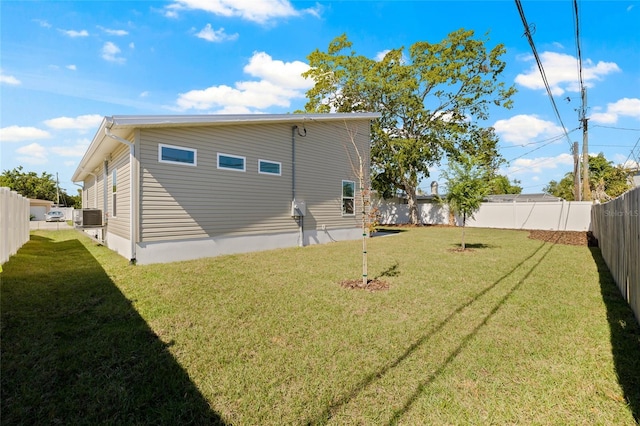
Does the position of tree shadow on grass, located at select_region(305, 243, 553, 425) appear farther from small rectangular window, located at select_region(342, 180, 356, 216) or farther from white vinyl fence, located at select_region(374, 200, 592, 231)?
white vinyl fence, located at select_region(374, 200, 592, 231)

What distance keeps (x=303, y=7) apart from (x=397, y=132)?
1386cm

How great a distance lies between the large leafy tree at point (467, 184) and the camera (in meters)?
9.86

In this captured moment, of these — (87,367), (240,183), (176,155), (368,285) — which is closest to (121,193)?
(176,155)

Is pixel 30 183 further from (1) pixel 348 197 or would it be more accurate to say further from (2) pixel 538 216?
(2) pixel 538 216

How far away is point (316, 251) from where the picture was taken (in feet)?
31.2

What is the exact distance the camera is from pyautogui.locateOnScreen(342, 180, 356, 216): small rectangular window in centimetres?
1245

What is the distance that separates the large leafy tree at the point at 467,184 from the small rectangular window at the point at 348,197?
3.95m

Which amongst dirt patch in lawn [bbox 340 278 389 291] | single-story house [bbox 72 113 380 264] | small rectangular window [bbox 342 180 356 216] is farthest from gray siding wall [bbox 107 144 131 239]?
small rectangular window [bbox 342 180 356 216]

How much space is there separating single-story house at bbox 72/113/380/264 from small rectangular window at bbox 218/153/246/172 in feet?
0.09

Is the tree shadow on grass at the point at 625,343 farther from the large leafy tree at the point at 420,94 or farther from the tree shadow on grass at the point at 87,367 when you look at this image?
the large leafy tree at the point at 420,94

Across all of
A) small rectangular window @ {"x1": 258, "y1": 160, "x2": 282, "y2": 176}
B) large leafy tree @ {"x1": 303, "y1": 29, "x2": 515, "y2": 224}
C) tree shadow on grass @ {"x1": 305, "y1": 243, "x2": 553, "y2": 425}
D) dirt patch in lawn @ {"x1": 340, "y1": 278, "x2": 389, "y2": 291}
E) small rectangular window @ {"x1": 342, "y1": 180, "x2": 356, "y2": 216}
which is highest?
large leafy tree @ {"x1": 303, "y1": 29, "x2": 515, "y2": 224}

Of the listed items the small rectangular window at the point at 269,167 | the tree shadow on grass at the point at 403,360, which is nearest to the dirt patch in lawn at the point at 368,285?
the tree shadow on grass at the point at 403,360

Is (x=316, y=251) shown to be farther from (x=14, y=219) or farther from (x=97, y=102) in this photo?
(x=97, y=102)

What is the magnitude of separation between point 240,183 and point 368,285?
17.1 ft
